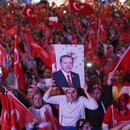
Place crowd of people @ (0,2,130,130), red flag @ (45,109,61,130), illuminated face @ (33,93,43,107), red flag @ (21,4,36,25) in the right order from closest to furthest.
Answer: crowd of people @ (0,2,130,130) → illuminated face @ (33,93,43,107) → red flag @ (45,109,61,130) → red flag @ (21,4,36,25)

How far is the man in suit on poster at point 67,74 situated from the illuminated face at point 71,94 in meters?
0.07

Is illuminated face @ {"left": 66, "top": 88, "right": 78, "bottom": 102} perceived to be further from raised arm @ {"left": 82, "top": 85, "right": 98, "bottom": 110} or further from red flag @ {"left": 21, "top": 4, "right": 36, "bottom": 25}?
red flag @ {"left": 21, "top": 4, "right": 36, "bottom": 25}

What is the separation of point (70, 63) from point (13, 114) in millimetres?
1004

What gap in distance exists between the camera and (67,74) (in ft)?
26.4

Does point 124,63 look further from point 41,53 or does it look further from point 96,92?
point 41,53

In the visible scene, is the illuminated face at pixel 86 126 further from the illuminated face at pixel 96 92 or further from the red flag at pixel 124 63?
the red flag at pixel 124 63

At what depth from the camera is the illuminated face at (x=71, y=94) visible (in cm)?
812

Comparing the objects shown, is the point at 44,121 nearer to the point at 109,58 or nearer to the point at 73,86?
the point at 73,86

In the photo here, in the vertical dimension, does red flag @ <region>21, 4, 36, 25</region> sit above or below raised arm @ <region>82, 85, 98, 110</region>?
above

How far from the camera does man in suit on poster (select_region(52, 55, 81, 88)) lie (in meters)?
8.02

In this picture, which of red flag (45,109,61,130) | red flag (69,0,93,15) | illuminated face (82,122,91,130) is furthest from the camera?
red flag (69,0,93,15)

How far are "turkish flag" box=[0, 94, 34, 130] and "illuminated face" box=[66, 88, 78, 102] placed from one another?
57 centimetres

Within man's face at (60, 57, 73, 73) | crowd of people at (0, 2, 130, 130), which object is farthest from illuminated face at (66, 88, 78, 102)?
man's face at (60, 57, 73, 73)

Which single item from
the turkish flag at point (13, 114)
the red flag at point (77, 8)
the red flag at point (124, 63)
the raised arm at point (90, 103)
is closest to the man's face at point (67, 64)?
the raised arm at point (90, 103)
